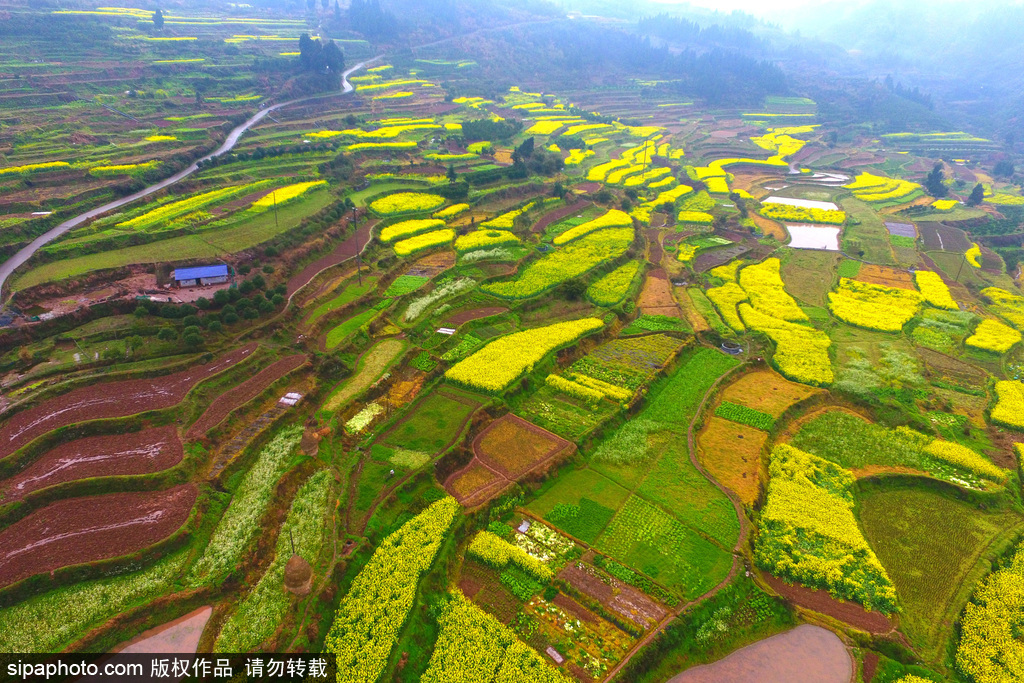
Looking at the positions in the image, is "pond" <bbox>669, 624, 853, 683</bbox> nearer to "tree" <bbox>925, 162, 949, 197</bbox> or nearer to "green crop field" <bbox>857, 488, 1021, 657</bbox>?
"green crop field" <bbox>857, 488, 1021, 657</bbox>

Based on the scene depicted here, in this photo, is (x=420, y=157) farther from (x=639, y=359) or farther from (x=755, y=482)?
(x=755, y=482)

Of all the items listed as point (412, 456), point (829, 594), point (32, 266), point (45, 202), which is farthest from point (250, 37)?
point (829, 594)

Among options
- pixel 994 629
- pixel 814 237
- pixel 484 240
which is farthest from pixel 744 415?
pixel 814 237

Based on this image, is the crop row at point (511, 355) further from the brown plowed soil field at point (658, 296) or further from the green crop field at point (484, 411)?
the brown plowed soil field at point (658, 296)

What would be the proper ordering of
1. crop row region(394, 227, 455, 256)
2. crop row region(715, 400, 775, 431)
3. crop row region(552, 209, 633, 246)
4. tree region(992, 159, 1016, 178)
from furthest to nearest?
tree region(992, 159, 1016, 178) < crop row region(552, 209, 633, 246) < crop row region(394, 227, 455, 256) < crop row region(715, 400, 775, 431)

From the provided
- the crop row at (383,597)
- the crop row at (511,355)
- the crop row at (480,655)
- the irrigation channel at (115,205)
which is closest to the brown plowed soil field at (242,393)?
the crop row at (511,355)

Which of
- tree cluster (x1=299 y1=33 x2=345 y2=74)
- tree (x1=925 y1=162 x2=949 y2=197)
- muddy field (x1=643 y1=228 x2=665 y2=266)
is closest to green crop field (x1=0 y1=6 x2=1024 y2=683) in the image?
muddy field (x1=643 y1=228 x2=665 y2=266)
